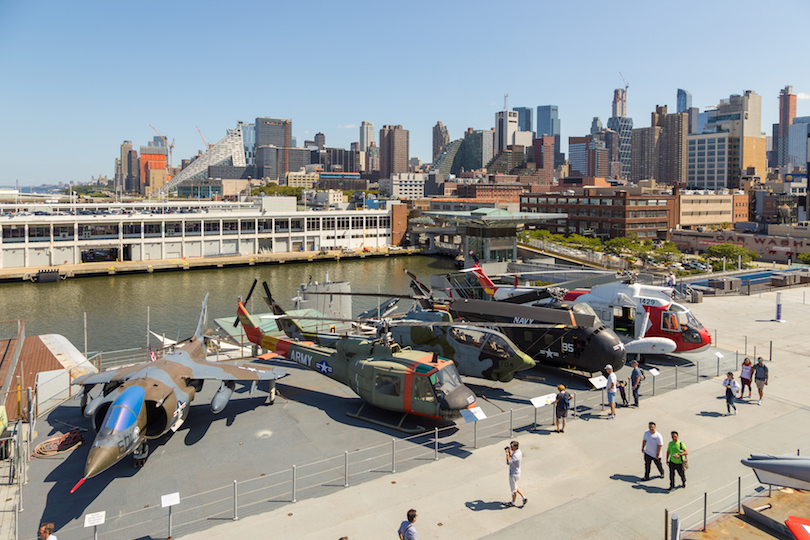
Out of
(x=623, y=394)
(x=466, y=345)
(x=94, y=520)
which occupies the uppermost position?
(x=466, y=345)

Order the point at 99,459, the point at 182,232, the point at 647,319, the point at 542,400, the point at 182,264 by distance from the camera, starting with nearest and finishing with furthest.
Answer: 1. the point at 99,459
2. the point at 542,400
3. the point at 647,319
4. the point at 182,264
5. the point at 182,232

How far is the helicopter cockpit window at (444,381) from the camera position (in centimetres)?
1417

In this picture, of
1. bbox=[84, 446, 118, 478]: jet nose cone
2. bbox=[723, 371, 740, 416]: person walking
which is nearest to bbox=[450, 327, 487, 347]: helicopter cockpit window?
bbox=[723, 371, 740, 416]: person walking

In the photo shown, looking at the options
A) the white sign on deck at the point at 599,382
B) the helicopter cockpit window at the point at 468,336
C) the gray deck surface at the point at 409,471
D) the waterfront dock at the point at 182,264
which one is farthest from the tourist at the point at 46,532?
the waterfront dock at the point at 182,264

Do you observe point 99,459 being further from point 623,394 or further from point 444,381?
point 623,394

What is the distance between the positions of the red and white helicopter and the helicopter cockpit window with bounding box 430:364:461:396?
24.7 feet

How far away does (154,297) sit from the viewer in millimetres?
53250

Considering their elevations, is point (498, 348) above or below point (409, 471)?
above

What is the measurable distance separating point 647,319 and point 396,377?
1125 centimetres

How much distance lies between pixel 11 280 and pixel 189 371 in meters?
60.5

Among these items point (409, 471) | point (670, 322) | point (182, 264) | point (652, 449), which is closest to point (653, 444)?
point (652, 449)

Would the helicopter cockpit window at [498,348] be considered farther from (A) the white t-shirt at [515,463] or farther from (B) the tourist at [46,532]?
(B) the tourist at [46,532]

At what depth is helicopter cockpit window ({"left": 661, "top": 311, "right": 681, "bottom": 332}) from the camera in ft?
68.4

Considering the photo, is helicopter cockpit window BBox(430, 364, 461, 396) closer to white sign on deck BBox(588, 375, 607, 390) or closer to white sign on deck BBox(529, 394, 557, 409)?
white sign on deck BBox(529, 394, 557, 409)
